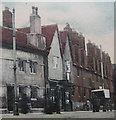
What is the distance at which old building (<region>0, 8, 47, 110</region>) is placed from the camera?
34.5 ft

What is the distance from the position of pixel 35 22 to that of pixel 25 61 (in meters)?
1.44

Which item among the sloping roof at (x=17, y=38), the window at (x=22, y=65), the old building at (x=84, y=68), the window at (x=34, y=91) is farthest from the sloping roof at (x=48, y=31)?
the window at (x=34, y=91)

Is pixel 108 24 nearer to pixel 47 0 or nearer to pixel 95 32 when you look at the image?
pixel 95 32

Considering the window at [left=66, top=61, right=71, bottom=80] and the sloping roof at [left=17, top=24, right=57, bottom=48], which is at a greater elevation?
the sloping roof at [left=17, top=24, right=57, bottom=48]

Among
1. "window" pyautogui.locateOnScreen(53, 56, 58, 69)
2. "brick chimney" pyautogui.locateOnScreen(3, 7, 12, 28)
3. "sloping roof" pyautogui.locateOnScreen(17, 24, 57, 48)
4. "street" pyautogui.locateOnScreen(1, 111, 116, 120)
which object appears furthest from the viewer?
"window" pyautogui.locateOnScreen(53, 56, 58, 69)

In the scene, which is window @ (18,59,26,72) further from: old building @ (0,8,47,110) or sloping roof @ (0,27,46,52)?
sloping roof @ (0,27,46,52)

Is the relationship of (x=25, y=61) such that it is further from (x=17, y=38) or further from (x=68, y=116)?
(x=68, y=116)

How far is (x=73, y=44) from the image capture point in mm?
12102

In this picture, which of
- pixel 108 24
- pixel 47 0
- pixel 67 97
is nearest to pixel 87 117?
pixel 67 97

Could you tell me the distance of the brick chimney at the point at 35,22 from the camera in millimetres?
11180

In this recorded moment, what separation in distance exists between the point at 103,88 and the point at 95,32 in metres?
2.12

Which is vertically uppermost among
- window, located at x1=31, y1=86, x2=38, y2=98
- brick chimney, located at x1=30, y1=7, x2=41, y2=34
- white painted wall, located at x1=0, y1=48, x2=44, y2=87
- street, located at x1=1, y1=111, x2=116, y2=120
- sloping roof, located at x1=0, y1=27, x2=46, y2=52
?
brick chimney, located at x1=30, y1=7, x2=41, y2=34

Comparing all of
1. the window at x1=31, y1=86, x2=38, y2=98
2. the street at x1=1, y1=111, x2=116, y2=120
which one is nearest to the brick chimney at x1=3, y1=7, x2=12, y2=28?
the window at x1=31, y1=86, x2=38, y2=98

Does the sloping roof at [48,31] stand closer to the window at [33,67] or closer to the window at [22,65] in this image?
the window at [33,67]
